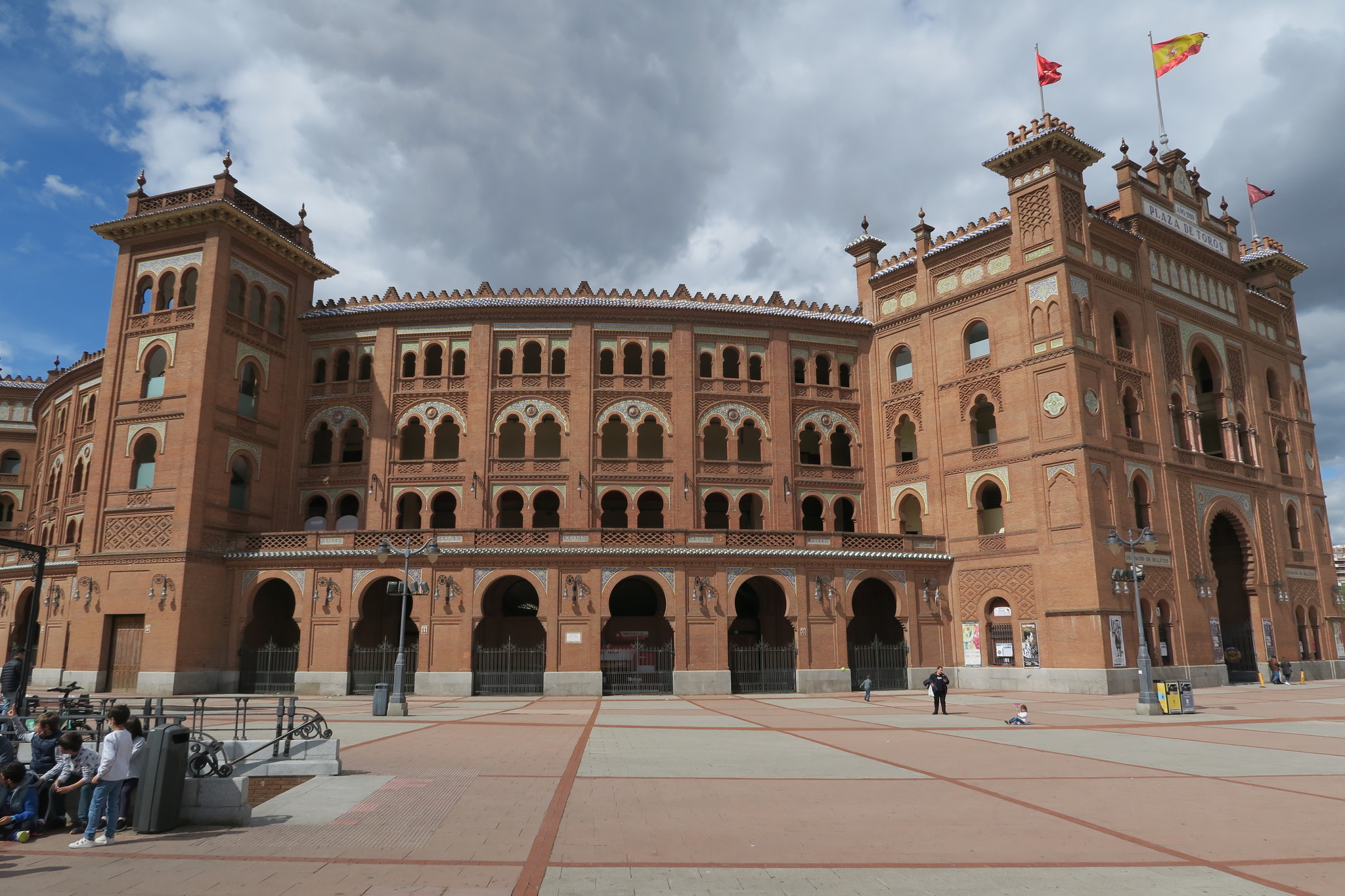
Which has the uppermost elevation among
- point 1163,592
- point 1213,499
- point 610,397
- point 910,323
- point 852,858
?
point 910,323

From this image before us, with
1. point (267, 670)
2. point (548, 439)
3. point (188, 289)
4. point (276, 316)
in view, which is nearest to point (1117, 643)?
point (548, 439)

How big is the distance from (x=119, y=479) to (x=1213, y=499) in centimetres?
4735

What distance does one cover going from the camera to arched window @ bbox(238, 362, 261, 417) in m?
37.0

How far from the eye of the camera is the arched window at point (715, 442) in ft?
130

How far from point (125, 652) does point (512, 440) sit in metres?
17.7

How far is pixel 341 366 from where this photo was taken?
4047cm

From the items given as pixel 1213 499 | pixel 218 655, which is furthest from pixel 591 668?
pixel 1213 499

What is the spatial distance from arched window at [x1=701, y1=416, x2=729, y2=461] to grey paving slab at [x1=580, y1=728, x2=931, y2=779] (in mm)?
21364

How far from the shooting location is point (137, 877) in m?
7.85

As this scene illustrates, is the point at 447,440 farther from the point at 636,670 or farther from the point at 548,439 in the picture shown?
the point at 636,670

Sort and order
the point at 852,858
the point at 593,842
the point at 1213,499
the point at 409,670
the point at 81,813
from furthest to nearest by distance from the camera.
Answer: the point at 1213,499 < the point at 409,670 < the point at 81,813 < the point at 593,842 < the point at 852,858

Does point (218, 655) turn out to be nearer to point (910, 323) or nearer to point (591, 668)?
point (591, 668)

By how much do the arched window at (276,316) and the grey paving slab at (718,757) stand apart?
92.9 feet

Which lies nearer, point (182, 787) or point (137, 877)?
point (137, 877)
